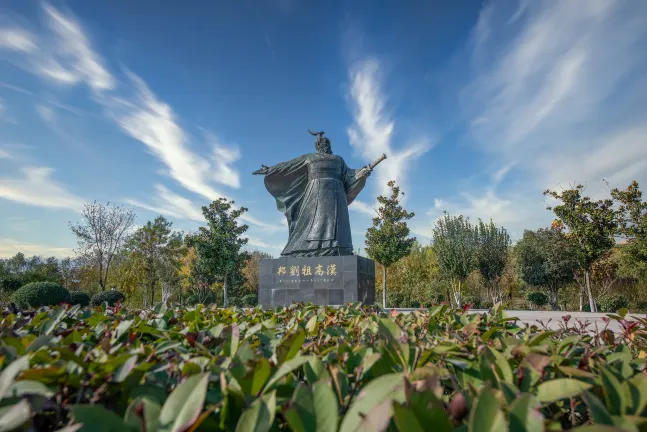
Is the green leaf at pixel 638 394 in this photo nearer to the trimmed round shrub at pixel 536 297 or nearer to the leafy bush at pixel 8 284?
the leafy bush at pixel 8 284

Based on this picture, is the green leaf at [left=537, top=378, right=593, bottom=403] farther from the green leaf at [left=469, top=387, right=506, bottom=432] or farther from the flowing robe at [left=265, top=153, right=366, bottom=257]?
the flowing robe at [left=265, top=153, right=366, bottom=257]

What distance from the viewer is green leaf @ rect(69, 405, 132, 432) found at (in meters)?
0.50

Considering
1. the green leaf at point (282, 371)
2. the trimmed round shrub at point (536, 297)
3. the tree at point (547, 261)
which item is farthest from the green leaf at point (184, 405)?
the trimmed round shrub at point (536, 297)

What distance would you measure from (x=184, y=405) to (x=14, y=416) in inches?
9.1

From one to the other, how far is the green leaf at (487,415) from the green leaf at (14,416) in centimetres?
64

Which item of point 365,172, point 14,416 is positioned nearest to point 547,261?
point 365,172

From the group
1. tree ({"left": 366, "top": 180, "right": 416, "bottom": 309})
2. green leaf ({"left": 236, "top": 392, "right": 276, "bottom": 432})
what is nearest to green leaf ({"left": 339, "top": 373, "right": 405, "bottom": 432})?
green leaf ({"left": 236, "top": 392, "right": 276, "bottom": 432})

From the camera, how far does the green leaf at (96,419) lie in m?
0.50

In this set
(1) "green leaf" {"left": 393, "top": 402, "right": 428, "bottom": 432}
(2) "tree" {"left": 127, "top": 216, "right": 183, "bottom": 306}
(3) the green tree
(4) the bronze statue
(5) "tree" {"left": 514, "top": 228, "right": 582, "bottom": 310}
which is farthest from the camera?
(2) "tree" {"left": 127, "top": 216, "right": 183, "bottom": 306}

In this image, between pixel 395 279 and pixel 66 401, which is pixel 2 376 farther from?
pixel 395 279

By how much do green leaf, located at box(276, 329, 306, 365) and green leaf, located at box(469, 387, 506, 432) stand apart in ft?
1.48

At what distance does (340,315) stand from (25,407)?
1.62 metres

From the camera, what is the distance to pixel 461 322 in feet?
5.56

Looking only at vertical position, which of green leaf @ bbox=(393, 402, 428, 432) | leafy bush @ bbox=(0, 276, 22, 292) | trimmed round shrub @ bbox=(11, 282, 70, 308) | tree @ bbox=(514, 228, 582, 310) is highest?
tree @ bbox=(514, 228, 582, 310)
